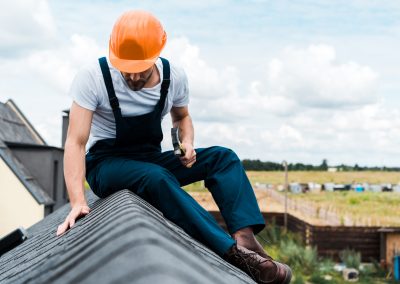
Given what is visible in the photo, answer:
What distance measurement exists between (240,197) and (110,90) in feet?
2.57

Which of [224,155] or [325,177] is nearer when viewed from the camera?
[224,155]

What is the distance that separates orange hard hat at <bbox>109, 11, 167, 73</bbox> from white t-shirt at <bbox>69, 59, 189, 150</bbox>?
155mm

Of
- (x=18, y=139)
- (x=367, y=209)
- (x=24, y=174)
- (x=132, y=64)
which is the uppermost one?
(x=132, y=64)

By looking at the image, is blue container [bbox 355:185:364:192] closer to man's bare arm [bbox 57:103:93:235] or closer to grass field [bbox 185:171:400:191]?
grass field [bbox 185:171:400:191]

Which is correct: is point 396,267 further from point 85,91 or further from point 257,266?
point 85,91

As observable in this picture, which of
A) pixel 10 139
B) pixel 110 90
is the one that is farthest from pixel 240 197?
pixel 10 139

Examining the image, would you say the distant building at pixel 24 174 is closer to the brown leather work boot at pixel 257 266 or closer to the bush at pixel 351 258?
the bush at pixel 351 258

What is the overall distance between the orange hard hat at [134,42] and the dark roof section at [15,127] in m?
15.6

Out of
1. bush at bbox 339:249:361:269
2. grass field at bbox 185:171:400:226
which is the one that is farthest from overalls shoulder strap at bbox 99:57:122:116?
grass field at bbox 185:171:400:226

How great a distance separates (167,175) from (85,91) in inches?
21.9

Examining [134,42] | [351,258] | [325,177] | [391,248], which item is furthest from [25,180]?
[325,177]

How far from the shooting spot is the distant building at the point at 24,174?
15.2 m

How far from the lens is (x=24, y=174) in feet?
54.2

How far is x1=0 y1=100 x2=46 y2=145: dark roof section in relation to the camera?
18855 mm
